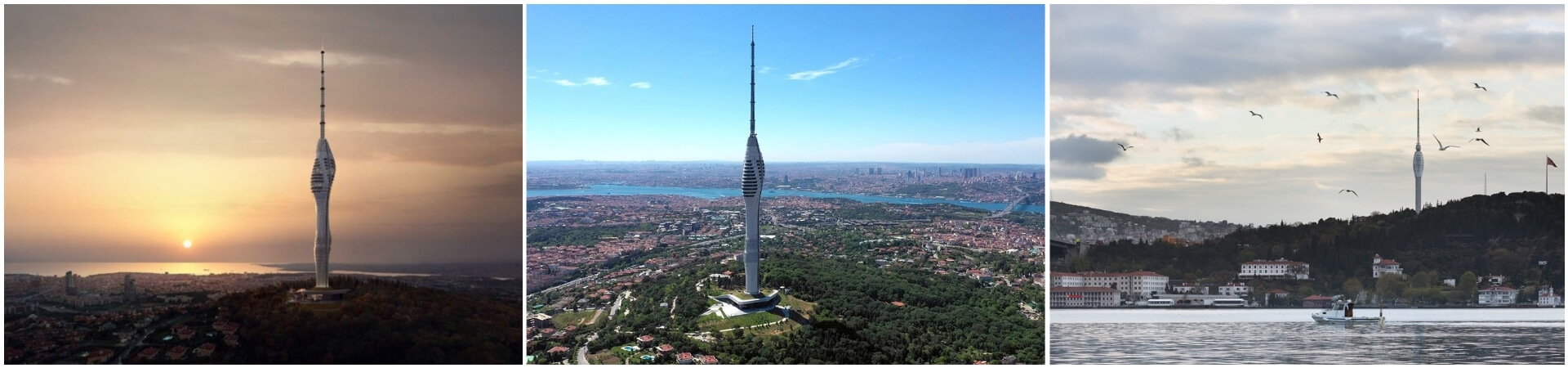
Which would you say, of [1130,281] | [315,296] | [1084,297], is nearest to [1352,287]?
[1130,281]

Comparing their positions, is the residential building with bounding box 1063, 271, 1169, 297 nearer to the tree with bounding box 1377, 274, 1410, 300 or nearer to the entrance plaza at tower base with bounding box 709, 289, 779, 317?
the tree with bounding box 1377, 274, 1410, 300

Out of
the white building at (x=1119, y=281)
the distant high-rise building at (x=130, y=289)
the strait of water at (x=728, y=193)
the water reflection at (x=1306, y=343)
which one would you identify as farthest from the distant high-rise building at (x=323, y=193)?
the white building at (x=1119, y=281)

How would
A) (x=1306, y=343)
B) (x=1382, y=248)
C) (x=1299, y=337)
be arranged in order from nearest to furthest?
(x=1306, y=343) < (x=1299, y=337) < (x=1382, y=248)

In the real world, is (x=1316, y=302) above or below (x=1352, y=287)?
below

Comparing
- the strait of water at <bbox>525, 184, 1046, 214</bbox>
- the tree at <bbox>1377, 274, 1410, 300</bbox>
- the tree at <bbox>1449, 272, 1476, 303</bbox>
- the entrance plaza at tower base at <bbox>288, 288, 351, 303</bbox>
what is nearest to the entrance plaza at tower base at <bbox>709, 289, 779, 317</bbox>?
the strait of water at <bbox>525, 184, 1046, 214</bbox>

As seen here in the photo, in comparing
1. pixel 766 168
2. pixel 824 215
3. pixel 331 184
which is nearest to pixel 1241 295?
pixel 824 215

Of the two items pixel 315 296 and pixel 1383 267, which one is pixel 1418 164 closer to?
pixel 1383 267
